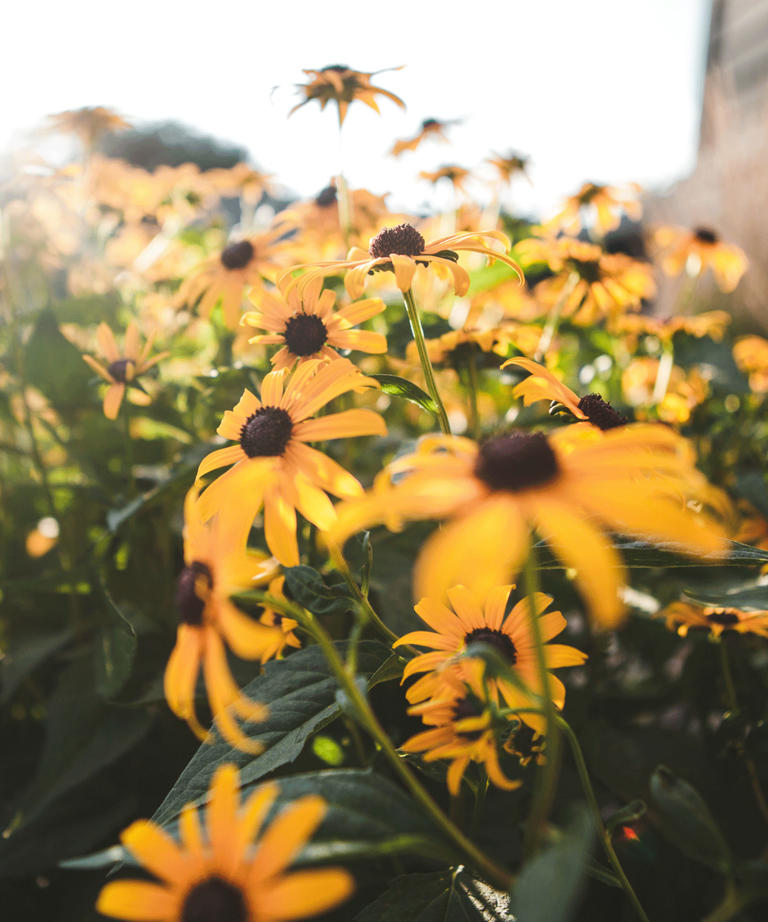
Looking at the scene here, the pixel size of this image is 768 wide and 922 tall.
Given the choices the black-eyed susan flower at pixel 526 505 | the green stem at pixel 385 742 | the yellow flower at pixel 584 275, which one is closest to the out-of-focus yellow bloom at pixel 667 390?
the yellow flower at pixel 584 275

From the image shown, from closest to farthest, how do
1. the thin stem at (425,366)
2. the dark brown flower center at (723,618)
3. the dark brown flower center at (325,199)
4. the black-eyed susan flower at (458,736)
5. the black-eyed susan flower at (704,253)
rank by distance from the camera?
the black-eyed susan flower at (458,736), the thin stem at (425,366), the dark brown flower center at (723,618), the dark brown flower center at (325,199), the black-eyed susan flower at (704,253)

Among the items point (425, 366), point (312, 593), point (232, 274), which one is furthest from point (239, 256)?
point (312, 593)

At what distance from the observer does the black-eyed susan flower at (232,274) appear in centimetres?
80

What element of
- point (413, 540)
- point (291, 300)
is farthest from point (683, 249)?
point (291, 300)

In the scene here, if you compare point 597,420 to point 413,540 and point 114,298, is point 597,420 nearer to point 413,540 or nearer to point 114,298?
point 413,540

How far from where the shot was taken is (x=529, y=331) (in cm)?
78

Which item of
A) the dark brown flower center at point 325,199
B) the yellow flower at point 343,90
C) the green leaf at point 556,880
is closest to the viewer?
the green leaf at point 556,880

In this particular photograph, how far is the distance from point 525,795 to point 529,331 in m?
0.50

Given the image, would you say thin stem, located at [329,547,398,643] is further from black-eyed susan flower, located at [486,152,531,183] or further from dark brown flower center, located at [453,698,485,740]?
black-eyed susan flower, located at [486,152,531,183]

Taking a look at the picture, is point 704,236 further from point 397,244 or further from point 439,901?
point 439,901

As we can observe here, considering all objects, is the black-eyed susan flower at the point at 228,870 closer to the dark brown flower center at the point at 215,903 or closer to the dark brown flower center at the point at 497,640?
the dark brown flower center at the point at 215,903

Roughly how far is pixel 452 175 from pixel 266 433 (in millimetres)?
929

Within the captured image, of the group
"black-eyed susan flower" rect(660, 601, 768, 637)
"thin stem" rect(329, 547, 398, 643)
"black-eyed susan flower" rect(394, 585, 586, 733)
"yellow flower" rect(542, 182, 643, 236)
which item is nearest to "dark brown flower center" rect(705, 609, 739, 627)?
"black-eyed susan flower" rect(660, 601, 768, 637)

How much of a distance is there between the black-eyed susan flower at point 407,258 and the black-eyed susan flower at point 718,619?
307 millimetres
